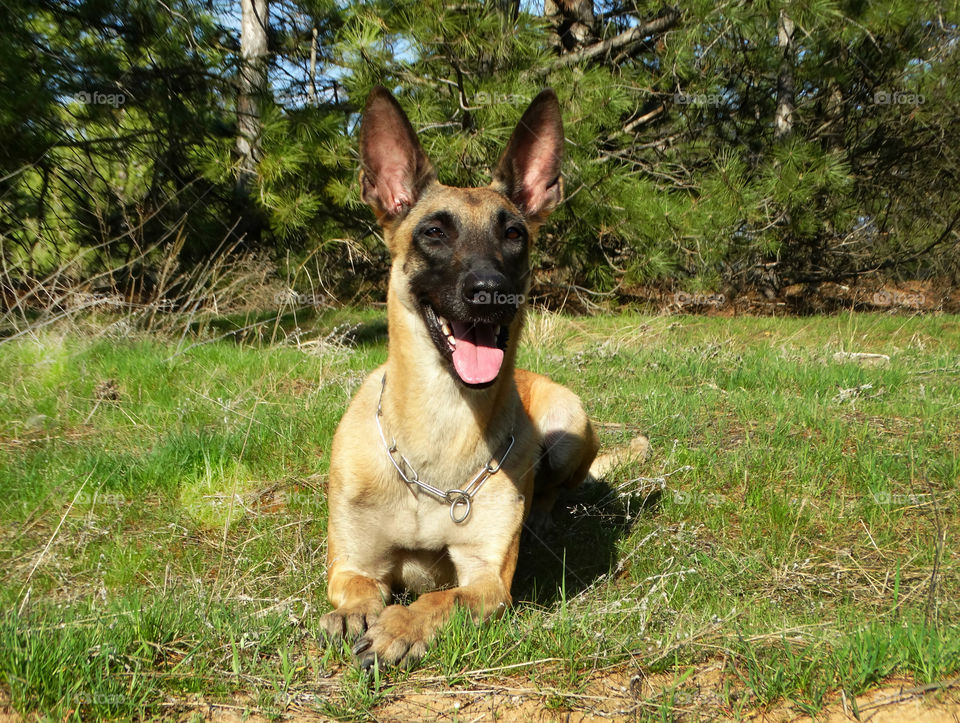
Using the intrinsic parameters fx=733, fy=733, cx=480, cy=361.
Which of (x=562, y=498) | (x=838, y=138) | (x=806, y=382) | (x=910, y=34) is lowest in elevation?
(x=562, y=498)

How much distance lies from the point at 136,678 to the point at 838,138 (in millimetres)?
12142

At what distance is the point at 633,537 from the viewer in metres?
3.79

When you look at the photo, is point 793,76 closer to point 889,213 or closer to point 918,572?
point 889,213

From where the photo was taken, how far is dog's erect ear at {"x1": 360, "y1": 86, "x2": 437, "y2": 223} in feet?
11.1

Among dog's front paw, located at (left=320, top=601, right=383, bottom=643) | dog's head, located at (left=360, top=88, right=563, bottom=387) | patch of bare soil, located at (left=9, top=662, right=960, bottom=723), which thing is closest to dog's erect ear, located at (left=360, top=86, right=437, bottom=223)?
dog's head, located at (left=360, top=88, right=563, bottom=387)

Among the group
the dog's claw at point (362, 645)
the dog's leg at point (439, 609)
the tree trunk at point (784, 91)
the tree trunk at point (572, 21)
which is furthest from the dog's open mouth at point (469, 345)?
the tree trunk at point (572, 21)

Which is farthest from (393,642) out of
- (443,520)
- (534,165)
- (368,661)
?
(534,165)

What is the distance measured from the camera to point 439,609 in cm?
248

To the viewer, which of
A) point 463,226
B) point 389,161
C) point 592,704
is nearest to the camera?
point 592,704

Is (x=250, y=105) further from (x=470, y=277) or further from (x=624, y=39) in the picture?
(x=470, y=277)

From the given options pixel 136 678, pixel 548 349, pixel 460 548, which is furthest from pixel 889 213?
pixel 136 678

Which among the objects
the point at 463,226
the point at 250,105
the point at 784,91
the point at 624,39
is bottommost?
the point at 463,226

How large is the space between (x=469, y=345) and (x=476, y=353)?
0.15ft

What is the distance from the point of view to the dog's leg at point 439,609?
2.27m
